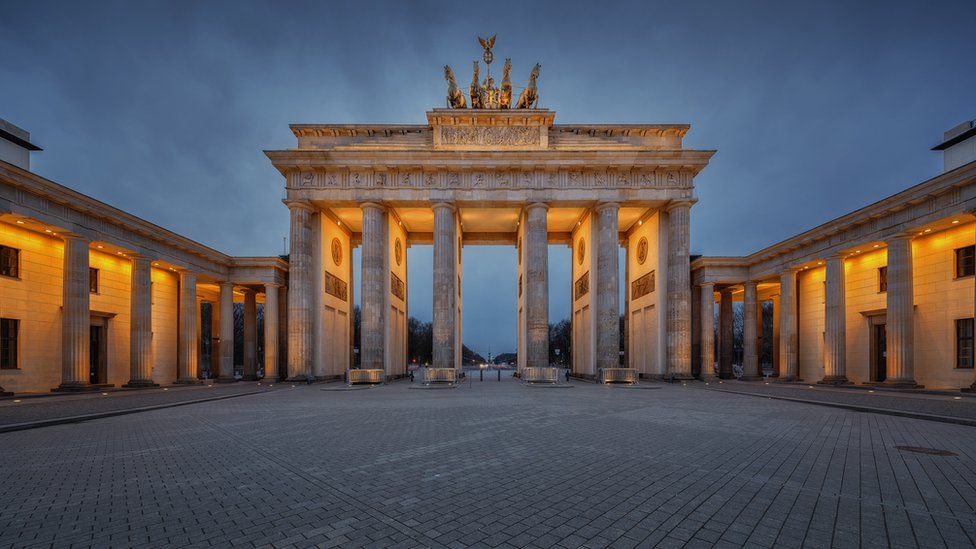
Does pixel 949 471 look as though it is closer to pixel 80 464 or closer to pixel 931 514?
pixel 931 514

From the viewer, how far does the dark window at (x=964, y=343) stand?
1989 centimetres

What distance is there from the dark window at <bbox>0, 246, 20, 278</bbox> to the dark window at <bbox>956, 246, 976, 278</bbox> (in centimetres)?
4199

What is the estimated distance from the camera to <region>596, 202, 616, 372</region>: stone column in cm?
2853

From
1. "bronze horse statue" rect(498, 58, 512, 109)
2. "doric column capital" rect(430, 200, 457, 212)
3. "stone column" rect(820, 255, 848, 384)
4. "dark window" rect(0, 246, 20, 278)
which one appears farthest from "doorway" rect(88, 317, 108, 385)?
"stone column" rect(820, 255, 848, 384)

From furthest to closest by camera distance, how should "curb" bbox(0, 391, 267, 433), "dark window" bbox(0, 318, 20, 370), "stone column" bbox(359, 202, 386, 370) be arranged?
"stone column" bbox(359, 202, 386, 370), "dark window" bbox(0, 318, 20, 370), "curb" bbox(0, 391, 267, 433)

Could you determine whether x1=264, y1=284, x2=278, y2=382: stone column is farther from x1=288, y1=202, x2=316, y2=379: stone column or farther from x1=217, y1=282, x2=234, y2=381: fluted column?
x1=288, y1=202, x2=316, y2=379: stone column

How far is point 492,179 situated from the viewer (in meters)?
30.5

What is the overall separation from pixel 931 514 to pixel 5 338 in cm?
3014

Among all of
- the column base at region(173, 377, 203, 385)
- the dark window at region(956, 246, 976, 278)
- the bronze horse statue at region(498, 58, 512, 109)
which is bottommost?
the column base at region(173, 377, 203, 385)

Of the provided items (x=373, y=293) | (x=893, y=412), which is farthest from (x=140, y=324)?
(x=893, y=412)

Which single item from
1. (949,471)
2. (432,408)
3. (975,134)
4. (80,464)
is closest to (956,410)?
(949,471)

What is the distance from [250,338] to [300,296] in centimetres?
978

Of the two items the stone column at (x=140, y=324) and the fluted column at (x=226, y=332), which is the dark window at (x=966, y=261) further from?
the fluted column at (x=226, y=332)

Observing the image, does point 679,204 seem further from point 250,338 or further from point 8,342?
point 8,342
